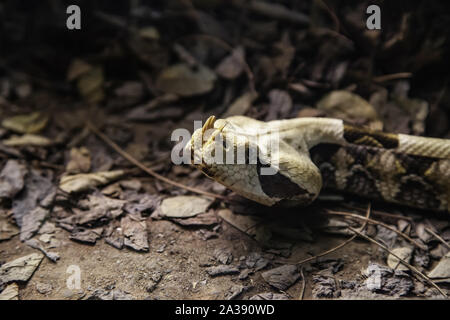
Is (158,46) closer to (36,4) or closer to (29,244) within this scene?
(36,4)

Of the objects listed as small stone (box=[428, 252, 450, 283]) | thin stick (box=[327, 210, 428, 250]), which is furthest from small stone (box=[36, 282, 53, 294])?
small stone (box=[428, 252, 450, 283])

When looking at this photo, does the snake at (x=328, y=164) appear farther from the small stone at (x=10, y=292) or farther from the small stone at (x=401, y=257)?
the small stone at (x=10, y=292)

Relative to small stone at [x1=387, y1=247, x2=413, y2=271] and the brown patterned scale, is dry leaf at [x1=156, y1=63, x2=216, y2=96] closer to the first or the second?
the brown patterned scale

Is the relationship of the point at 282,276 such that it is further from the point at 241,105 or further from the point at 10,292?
the point at 241,105

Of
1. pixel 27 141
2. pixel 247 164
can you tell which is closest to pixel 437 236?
pixel 247 164

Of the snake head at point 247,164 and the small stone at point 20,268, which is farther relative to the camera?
the snake head at point 247,164

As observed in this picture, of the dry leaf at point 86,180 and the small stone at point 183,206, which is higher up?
the dry leaf at point 86,180

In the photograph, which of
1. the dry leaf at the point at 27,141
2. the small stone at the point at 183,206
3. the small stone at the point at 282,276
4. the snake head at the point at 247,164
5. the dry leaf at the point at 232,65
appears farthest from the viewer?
the dry leaf at the point at 232,65

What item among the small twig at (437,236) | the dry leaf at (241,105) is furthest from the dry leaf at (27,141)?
the small twig at (437,236)
